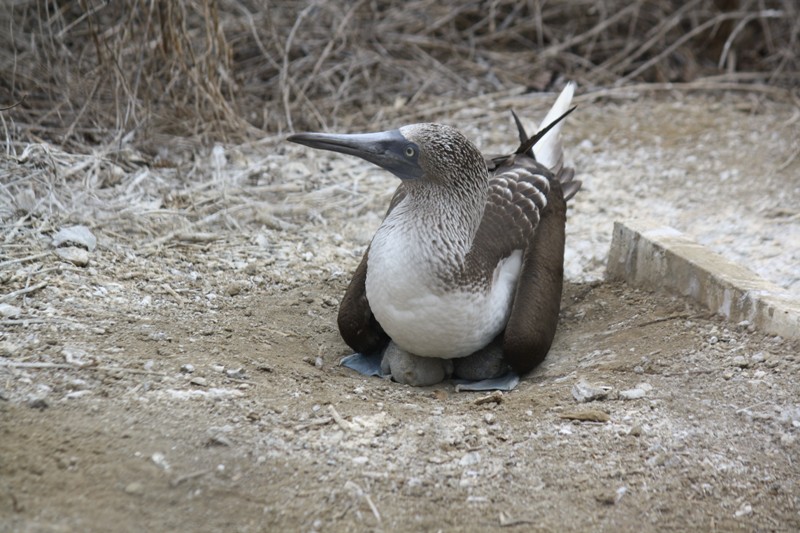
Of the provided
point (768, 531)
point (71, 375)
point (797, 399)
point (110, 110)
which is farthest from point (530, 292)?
point (110, 110)

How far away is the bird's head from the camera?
4.07m

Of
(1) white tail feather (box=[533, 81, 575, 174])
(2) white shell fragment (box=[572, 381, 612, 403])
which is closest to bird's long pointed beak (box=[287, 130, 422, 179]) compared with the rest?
(2) white shell fragment (box=[572, 381, 612, 403])

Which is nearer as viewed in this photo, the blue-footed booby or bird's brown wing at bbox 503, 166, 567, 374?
the blue-footed booby

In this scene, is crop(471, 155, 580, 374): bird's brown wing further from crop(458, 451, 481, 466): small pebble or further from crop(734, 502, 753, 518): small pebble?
crop(734, 502, 753, 518): small pebble

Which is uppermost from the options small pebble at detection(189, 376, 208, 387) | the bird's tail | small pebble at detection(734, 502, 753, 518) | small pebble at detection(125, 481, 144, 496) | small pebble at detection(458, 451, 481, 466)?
the bird's tail

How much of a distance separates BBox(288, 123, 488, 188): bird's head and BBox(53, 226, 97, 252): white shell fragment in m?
1.65

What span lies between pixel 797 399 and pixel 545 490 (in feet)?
3.96

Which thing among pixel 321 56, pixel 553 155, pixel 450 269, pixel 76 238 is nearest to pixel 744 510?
pixel 450 269

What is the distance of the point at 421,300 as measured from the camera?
405 cm

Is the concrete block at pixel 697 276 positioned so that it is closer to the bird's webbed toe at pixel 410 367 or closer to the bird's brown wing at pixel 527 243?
the bird's brown wing at pixel 527 243

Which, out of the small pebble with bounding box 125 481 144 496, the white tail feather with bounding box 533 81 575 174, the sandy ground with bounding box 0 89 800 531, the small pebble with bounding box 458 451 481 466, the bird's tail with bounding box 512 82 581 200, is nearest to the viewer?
the small pebble with bounding box 125 481 144 496

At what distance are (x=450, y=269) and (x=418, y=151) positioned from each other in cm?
55

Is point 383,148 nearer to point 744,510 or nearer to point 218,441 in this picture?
point 218,441

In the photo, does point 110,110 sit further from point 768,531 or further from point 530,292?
point 768,531
